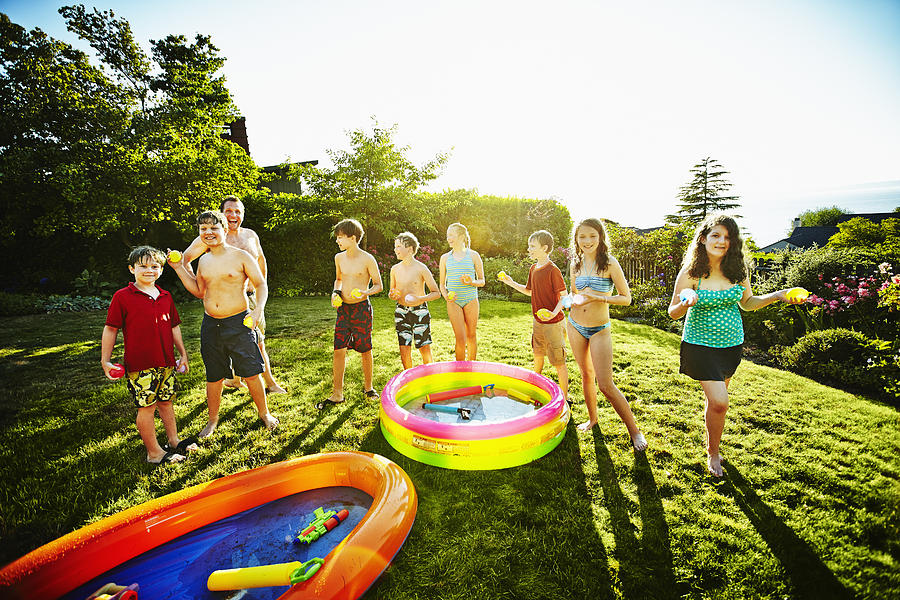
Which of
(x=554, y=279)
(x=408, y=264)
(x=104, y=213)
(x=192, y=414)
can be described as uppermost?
(x=104, y=213)

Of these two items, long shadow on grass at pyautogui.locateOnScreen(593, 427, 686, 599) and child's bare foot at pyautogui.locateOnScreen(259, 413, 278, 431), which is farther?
child's bare foot at pyautogui.locateOnScreen(259, 413, 278, 431)

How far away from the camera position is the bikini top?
364 cm

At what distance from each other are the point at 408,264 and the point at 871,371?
21.6ft

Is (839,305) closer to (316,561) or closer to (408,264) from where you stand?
(408,264)

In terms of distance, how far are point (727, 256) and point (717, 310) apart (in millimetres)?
465

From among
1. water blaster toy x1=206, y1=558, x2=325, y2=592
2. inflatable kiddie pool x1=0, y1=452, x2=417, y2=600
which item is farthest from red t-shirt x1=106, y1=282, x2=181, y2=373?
water blaster toy x1=206, y1=558, x2=325, y2=592

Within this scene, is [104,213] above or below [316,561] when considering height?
above

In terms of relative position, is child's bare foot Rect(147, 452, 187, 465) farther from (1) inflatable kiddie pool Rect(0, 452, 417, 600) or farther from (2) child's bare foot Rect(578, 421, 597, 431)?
(2) child's bare foot Rect(578, 421, 597, 431)

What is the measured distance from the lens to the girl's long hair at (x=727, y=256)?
3037 millimetres

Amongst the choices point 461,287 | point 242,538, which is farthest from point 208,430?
point 461,287

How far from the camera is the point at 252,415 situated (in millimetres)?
4434

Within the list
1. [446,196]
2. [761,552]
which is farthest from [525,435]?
[446,196]

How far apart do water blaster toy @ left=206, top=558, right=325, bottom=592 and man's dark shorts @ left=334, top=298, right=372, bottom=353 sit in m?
2.63

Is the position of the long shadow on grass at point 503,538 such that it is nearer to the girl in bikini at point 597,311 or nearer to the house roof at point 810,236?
the girl in bikini at point 597,311
